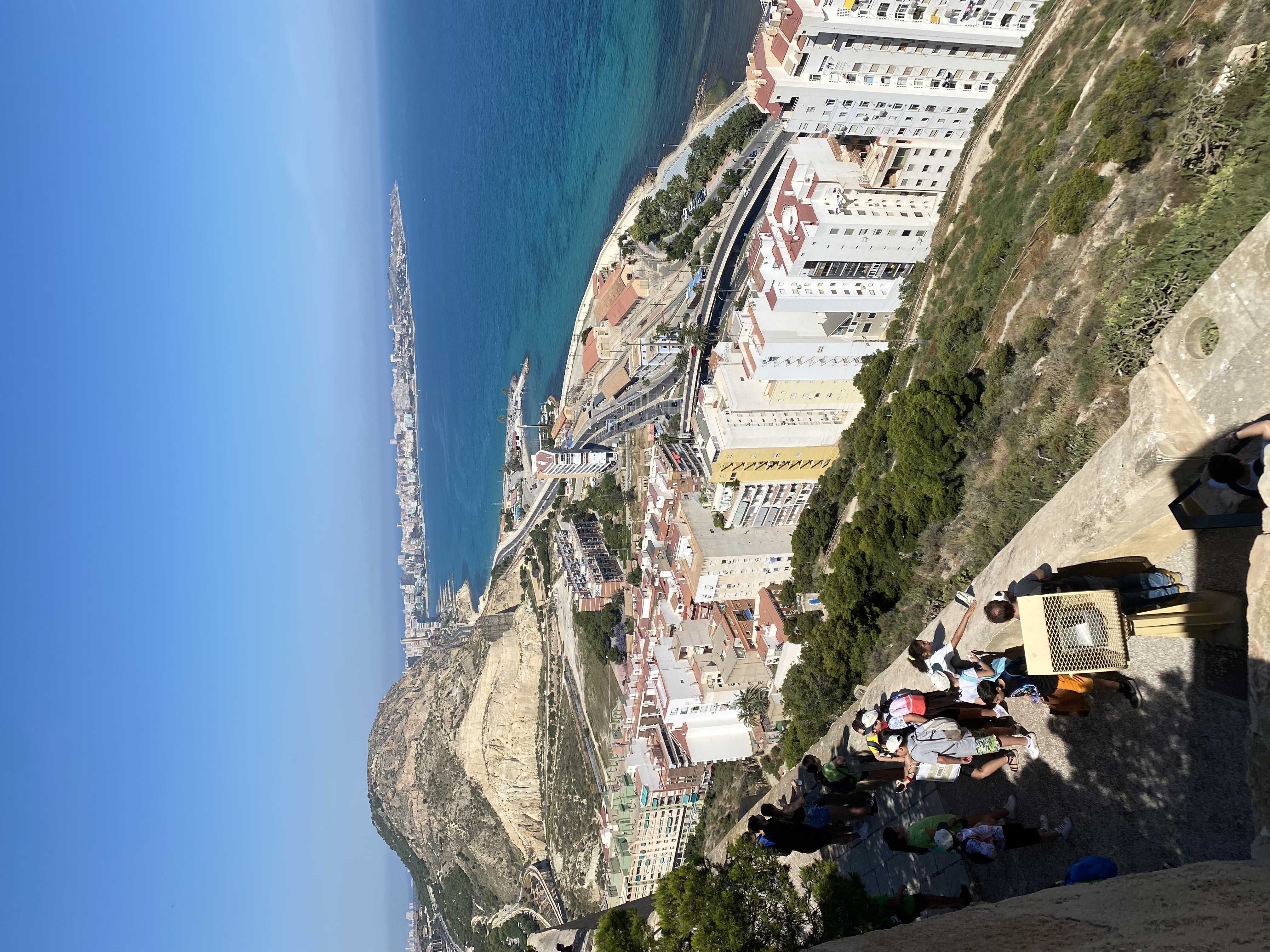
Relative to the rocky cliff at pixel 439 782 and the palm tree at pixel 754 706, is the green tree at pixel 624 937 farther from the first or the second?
the rocky cliff at pixel 439 782

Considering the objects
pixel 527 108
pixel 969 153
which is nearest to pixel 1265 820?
pixel 969 153

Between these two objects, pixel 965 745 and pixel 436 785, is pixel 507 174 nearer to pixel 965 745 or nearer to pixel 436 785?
pixel 436 785

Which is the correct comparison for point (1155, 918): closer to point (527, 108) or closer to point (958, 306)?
point (958, 306)

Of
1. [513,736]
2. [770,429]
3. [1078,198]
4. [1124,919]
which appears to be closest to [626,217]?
[770,429]

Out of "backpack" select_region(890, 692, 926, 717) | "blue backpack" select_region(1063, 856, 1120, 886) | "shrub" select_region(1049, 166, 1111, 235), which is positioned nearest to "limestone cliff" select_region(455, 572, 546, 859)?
"shrub" select_region(1049, 166, 1111, 235)

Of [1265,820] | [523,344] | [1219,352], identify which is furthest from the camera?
[523,344]

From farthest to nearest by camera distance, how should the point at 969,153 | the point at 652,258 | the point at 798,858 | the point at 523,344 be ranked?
the point at 523,344 < the point at 652,258 < the point at 969,153 < the point at 798,858

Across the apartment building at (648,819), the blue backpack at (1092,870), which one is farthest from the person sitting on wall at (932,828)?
the apartment building at (648,819)
